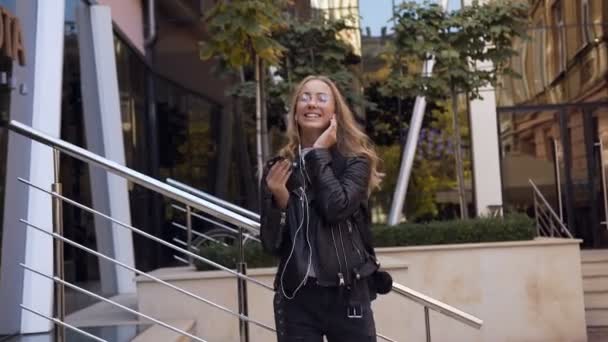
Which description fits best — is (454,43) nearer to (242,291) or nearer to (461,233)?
(461,233)

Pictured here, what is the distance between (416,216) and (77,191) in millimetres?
6264

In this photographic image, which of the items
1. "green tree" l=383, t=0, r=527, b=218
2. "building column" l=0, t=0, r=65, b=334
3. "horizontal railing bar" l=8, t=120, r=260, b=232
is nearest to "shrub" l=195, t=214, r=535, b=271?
"green tree" l=383, t=0, r=527, b=218

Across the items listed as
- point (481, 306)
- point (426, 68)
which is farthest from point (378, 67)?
point (481, 306)

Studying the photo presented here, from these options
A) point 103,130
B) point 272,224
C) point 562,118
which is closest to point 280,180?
→ point 272,224

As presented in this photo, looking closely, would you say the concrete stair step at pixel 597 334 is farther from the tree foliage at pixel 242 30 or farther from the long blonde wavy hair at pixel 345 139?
the long blonde wavy hair at pixel 345 139

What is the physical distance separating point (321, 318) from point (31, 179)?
4.24 meters

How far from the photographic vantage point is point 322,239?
295 centimetres

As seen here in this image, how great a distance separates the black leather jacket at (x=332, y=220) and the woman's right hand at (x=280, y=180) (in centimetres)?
3

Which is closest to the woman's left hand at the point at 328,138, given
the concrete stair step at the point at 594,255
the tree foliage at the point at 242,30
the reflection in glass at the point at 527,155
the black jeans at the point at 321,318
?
the black jeans at the point at 321,318

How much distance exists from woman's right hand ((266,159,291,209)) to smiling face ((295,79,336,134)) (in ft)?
0.67

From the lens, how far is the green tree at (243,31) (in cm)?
864

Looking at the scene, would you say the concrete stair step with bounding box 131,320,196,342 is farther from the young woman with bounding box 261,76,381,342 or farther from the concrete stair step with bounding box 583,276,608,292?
the concrete stair step with bounding box 583,276,608,292

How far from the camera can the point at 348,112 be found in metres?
3.20

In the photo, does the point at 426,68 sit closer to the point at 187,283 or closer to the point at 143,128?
the point at 143,128
